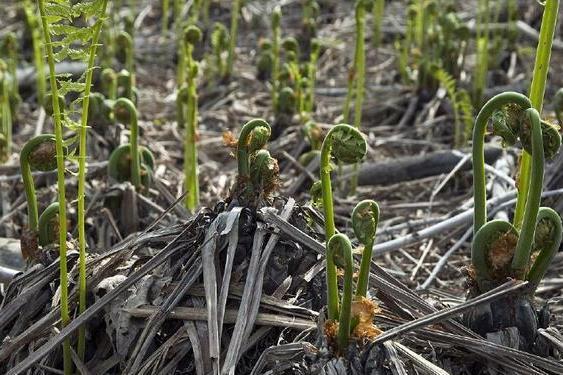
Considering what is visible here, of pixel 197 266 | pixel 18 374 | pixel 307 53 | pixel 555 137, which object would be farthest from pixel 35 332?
pixel 307 53

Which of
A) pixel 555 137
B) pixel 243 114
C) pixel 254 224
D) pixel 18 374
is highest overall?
pixel 555 137

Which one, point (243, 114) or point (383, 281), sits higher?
point (383, 281)

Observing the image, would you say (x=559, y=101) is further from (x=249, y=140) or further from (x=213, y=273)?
(x=213, y=273)

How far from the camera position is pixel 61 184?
1.82 metres

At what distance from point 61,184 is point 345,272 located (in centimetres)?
61

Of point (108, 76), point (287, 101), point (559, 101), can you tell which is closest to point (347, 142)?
point (559, 101)

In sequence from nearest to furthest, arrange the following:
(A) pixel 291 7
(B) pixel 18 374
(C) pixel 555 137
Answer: (C) pixel 555 137, (B) pixel 18 374, (A) pixel 291 7

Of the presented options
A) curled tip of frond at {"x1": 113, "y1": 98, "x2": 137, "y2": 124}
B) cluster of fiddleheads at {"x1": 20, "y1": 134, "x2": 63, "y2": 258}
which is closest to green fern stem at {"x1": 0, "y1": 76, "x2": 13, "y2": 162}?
curled tip of frond at {"x1": 113, "y1": 98, "x2": 137, "y2": 124}

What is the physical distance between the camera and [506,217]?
9.41 ft

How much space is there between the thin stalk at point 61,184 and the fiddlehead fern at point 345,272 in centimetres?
56

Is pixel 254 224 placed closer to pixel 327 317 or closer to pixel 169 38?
pixel 327 317

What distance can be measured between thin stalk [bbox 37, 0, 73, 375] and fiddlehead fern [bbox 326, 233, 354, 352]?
1.85 ft

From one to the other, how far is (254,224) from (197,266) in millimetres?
160

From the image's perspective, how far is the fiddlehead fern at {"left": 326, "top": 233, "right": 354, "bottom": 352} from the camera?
5.22ft
